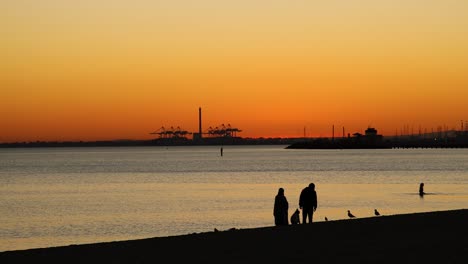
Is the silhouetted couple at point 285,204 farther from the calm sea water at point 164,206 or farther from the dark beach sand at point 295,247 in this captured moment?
the calm sea water at point 164,206

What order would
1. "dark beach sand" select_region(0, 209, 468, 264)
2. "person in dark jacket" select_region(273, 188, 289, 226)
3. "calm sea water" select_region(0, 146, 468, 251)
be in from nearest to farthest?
1. "dark beach sand" select_region(0, 209, 468, 264)
2. "person in dark jacket" select_region(273, 188, 289, 226)
3. "calm sea water" select_region(0, 146, 468, 251)

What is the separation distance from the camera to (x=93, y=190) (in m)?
103

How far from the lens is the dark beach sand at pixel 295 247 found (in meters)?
18.2

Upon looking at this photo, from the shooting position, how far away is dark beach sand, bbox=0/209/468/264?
717 inches

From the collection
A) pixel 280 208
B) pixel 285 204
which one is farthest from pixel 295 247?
pixel 285 204

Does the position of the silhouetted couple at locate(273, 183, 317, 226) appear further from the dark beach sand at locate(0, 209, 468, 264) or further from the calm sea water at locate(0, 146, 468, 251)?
the calm sea water at locate(0, 146, 468, 251)

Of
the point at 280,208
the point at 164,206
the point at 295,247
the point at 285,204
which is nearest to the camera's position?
the point at 295,247

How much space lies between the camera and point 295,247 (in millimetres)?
20297

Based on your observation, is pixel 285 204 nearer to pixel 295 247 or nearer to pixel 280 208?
pixel 280 208

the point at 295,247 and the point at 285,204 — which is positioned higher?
the point at 285,204

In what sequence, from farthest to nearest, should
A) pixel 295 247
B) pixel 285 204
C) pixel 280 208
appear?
pixel 285 204 < pixel 280 208 < pixel 295 247

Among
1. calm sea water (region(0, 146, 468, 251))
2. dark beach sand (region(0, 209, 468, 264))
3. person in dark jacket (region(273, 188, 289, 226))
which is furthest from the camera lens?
calm sea water (region(0, 146, 468, 251))

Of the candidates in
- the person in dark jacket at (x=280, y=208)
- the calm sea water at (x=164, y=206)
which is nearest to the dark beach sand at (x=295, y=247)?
the person in dark jacket at (x=280, y=208)

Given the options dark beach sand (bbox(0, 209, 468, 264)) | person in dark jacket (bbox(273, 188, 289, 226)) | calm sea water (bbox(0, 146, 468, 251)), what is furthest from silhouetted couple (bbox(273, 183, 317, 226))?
calm sea water (bbox(0, 146, 468, 251))
